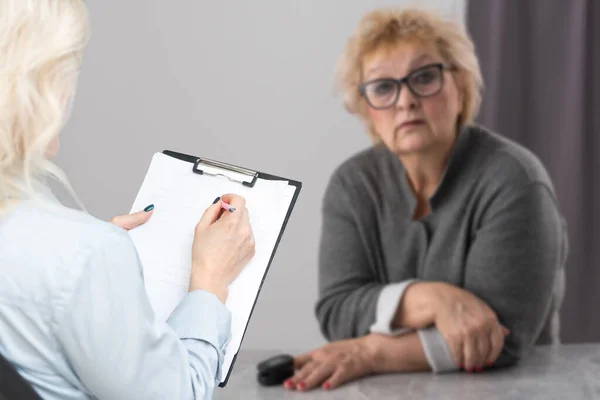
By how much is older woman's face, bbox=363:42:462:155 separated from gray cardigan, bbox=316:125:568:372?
7cm

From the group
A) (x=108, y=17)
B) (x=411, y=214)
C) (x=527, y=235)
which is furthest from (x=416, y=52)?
(x=108, y=17)

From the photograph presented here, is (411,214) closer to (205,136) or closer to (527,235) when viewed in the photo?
(527,235)

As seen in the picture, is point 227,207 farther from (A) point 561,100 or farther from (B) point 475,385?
(A) point 561,100

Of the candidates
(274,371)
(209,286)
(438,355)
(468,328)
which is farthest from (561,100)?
(209,286)

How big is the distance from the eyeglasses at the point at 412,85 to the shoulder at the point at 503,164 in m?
0.18

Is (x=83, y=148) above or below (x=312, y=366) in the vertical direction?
above

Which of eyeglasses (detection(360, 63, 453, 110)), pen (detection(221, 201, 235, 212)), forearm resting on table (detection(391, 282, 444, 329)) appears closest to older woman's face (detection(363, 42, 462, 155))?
eyeglasses (detection(360, 63, 453, 110))

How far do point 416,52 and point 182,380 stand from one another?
1.43 metres

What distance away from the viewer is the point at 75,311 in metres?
0.83

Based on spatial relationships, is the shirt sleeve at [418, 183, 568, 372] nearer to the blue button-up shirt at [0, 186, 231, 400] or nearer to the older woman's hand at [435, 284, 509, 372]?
the older woman's hand at [435, 284, 509, 372]

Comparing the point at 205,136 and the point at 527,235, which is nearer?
the point at 527,235

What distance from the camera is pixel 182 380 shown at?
0.91 m

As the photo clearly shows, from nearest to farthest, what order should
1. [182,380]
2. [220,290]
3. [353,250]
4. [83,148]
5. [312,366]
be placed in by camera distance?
1. [182,380]
2. [220,290]
3. [312,366]
4. [353,250]
5. [83,148]

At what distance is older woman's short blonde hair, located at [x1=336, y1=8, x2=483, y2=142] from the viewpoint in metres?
2.16
